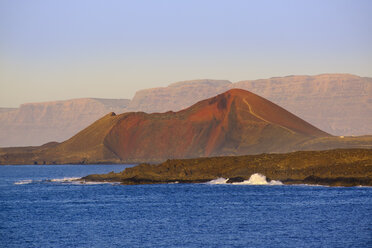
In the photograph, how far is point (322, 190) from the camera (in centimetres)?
8619

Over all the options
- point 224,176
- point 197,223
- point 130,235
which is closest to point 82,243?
point 130,235

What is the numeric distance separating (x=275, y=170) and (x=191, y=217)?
146 feet

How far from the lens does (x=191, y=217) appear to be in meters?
62.5

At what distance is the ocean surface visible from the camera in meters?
47.9

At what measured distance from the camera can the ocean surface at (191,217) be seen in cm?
4791

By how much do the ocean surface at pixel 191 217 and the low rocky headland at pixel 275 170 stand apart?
167 inches

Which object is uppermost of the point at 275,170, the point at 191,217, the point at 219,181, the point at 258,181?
the point at 275,170

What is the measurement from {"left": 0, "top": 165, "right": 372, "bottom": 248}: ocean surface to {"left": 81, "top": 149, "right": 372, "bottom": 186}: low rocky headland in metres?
4.24

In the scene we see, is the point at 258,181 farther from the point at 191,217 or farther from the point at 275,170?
the point at 191,217

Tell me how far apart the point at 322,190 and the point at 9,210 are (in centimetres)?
3760

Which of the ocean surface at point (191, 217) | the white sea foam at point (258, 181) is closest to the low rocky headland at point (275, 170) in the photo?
the white sea foam at point (258, 181)

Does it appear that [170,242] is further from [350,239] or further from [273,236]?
[350,239]

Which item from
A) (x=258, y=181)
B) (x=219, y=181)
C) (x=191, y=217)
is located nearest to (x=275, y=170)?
(x=258, y=181)

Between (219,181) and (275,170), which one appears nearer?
(275,170)
